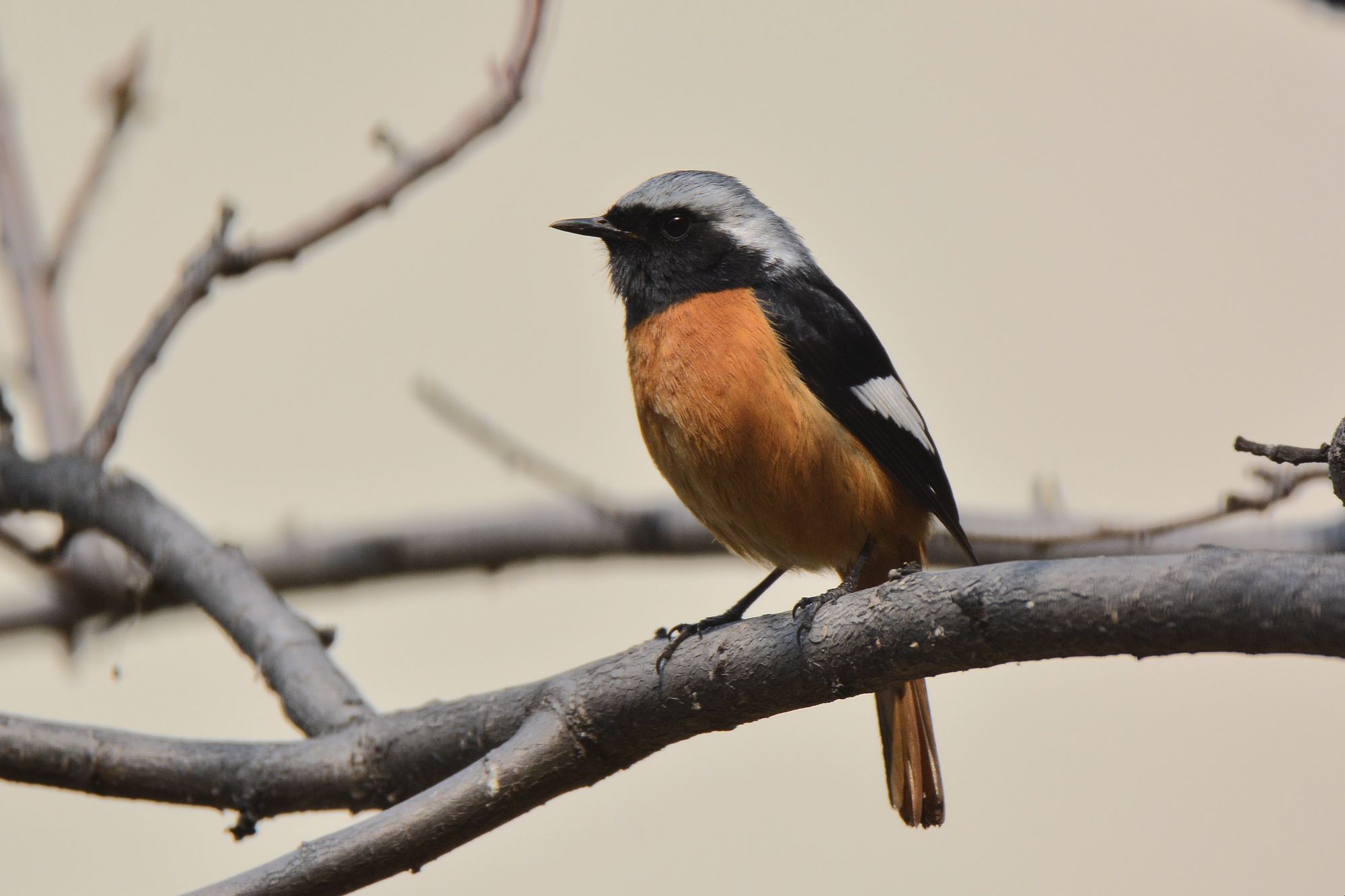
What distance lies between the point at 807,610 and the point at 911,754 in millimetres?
1630

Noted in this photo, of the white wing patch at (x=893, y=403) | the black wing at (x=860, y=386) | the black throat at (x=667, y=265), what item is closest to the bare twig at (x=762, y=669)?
the black wing at (x=860, y=386)

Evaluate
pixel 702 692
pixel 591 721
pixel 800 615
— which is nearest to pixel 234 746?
pixel 591 721

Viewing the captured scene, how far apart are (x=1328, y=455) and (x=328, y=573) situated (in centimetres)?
443

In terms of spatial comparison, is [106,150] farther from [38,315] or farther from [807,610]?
[807,610]

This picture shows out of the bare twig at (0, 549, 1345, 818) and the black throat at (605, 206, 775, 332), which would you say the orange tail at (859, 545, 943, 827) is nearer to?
the black throat at (605, 206, 775, 332)

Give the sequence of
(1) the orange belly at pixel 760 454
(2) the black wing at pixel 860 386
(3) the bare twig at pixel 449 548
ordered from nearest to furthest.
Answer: (1) the orange belly at pixel 760 454
(2) the black wing at pixel 860 386
(3) the bare twig at pixel 449 548

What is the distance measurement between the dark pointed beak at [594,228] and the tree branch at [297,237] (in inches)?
39.9

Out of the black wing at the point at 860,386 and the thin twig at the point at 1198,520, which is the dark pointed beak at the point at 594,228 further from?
the thin twig at the point at 1198,520

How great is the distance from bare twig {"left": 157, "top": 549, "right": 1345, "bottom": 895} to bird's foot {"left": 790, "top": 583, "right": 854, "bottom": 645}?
2 cm

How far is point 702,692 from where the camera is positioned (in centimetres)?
305

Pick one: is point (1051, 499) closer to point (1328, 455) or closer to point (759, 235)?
point (759, 235)

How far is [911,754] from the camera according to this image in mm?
4430

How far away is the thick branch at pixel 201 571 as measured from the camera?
3.87 m

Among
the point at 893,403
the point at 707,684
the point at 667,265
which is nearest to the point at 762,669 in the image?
the point at 707,684
